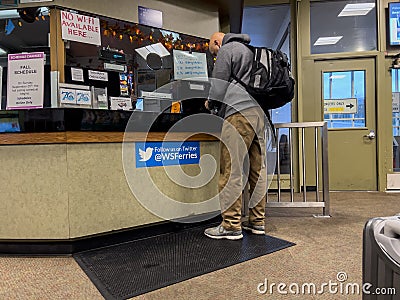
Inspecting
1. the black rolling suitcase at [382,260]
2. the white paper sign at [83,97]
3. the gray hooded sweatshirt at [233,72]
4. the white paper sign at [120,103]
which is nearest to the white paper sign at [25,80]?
the white paper sign at [83,97]

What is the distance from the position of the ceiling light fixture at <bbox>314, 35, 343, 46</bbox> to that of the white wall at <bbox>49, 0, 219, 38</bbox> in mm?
1888

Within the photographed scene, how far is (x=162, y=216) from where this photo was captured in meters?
2.64

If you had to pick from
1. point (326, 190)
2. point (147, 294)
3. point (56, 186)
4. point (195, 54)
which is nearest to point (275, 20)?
point (195, 54)

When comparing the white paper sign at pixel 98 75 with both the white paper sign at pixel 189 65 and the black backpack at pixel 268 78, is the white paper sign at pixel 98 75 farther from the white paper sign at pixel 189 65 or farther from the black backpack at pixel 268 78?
the black backpack at pixel 268 78

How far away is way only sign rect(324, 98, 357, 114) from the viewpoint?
480cm

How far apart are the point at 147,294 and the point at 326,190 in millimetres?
2153

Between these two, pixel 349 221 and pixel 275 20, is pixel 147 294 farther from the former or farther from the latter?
pixel 275 20

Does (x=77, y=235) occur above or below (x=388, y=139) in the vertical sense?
below

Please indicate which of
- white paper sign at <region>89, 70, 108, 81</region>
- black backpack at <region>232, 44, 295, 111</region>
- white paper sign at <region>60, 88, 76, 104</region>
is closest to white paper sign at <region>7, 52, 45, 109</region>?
white paper sign at <region>60, 88, 76, 104</region>

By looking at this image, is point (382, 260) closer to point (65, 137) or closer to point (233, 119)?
point (233, 119)

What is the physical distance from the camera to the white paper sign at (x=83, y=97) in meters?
2.69

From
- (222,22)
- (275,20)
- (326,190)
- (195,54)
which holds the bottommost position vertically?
(326,190)

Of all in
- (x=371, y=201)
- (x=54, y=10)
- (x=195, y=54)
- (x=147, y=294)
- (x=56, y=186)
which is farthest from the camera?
(x=371, y=201)

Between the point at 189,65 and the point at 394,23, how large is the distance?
Answer: 3069 millimetres
